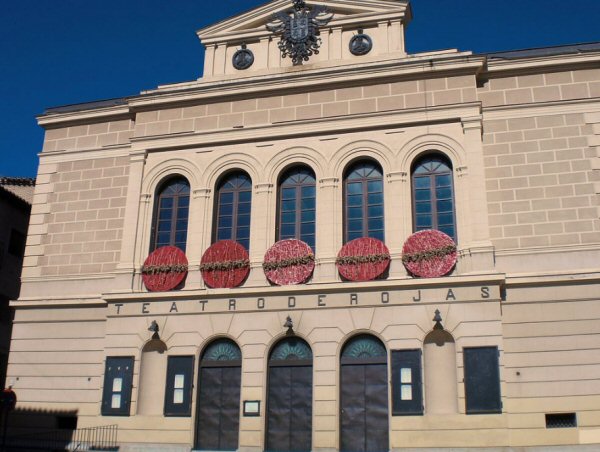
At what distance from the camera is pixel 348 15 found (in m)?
23.9

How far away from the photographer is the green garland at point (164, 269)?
21.8 m

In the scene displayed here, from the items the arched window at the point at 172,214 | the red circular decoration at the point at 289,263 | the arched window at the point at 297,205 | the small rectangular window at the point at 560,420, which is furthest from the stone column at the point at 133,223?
the small rectangular window at the point at 560,420

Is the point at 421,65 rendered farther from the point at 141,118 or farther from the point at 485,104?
the point at 141,118

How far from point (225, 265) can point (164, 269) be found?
Answer: 197 centimetres

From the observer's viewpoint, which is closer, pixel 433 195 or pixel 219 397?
pixel 219 397

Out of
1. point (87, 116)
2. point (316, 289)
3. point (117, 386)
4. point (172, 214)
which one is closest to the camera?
point (316, 289)

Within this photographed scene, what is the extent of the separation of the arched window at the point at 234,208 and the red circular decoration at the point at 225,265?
61 centimetres

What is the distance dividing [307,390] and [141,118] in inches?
425

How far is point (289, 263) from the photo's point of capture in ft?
68.9

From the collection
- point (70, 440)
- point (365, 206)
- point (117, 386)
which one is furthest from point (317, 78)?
point (70, 440)

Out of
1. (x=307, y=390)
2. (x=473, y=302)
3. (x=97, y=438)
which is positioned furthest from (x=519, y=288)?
(x=97, y=438)

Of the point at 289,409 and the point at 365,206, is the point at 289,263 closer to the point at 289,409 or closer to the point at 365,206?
the point at 365,206

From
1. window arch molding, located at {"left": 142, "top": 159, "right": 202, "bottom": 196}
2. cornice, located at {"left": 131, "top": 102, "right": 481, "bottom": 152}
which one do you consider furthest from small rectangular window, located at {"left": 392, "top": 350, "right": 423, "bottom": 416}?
window arch molding, located at {"left": 142, "top": 159, "right": 202, "bottom": 196}

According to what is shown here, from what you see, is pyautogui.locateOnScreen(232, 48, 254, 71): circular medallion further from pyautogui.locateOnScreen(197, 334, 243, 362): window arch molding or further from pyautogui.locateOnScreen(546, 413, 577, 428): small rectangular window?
pyautogui.locateOnScreen(546, 413, 577, 428): small rectangular window
